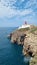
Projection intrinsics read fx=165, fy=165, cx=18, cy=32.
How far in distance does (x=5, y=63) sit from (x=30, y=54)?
19.6 meters

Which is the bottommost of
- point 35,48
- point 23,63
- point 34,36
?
point 23,63

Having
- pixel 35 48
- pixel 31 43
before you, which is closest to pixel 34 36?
pixel 31 43

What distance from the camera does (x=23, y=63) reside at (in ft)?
278

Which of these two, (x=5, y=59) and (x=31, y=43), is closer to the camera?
(x=5, y=59)

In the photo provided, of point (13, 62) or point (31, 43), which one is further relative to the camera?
point (31, 43)

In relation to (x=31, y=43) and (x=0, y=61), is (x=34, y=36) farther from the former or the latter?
(x=0, y=61)

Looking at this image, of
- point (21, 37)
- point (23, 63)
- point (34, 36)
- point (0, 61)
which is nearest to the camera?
point (23, 63)

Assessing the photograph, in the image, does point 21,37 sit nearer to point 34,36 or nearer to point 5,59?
point 34,36

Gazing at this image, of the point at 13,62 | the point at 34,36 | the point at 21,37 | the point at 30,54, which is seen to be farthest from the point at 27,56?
the point at 21,37

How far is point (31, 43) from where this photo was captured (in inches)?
4053

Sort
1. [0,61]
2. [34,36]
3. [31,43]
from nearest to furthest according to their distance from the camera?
[0,61] < [31,43] < [34,36]

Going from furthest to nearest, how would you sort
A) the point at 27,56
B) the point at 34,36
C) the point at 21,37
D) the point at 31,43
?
the point at 21,37, the point at 34,36, the point at 31,43, the point at 27,56

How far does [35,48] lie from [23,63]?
48.0 ft

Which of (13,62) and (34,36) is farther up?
(34,36)
